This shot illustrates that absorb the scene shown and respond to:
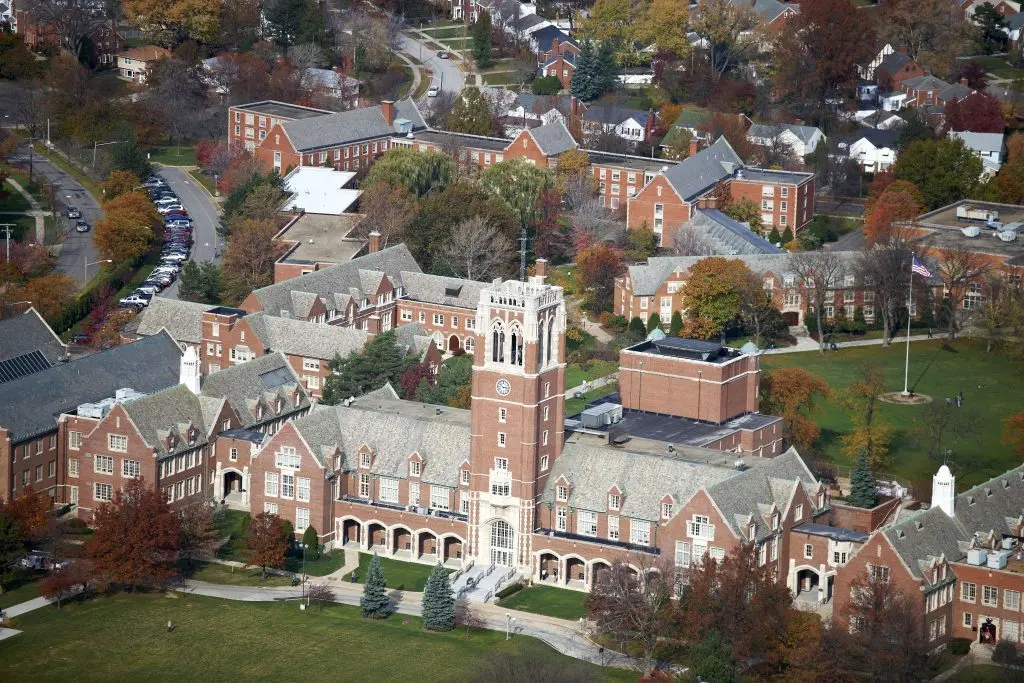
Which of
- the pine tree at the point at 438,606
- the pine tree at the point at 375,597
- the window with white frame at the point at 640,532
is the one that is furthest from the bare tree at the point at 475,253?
the pine tree at the point at 438,606

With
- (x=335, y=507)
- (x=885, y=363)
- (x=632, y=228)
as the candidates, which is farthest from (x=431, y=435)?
(x=632, y=228)

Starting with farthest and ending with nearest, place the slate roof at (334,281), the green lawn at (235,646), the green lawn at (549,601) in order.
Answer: the slate roof at (334,281) → the green lawn at (549,601) → the green lawn at (235,646)

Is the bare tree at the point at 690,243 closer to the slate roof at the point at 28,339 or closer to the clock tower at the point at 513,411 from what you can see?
the clock tower at the point at 513,411

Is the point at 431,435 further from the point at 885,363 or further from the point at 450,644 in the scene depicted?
the point at 885,363

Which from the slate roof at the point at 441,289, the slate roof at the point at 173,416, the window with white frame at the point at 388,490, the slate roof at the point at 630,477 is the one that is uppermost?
the slate roof at the point at 441,289

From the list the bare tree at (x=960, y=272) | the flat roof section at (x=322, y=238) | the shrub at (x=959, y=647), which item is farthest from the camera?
the flat roof section at (x=322, y=238)

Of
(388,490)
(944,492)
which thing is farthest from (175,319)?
(944,492)

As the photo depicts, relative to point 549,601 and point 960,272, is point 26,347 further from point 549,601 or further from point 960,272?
point 960,272

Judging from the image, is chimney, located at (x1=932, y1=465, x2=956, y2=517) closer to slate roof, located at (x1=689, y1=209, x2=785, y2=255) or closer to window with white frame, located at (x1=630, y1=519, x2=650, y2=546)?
window with white frame, located at (x1=630, y1=519, x2=650, y2=546)
